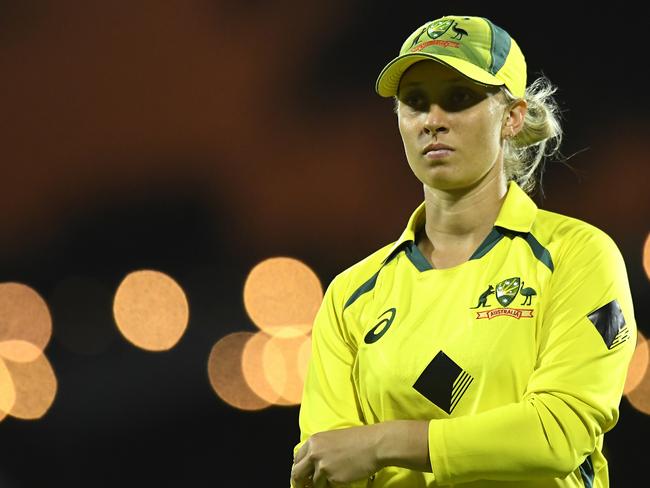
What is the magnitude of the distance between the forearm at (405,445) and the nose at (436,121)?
65 centimetres

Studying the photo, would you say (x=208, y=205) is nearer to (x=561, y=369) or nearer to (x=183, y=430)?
(x=183, y=430)

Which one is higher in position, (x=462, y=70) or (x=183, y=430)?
(x=462, y=70)

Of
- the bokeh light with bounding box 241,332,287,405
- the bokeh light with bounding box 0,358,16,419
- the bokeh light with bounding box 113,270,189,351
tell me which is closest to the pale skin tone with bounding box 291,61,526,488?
the bokeh light with bounding box 0,358,16,419

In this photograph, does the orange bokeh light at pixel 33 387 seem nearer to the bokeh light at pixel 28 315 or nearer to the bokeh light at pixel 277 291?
the bokeh light at pixel 28 315

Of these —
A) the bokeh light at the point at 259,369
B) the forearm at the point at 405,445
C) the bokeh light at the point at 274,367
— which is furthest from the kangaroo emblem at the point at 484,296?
the bokeh light at the point at 259,369

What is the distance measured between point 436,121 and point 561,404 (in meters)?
0.68

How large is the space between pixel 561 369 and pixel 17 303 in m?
8.97

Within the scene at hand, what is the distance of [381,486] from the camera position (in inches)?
96.3

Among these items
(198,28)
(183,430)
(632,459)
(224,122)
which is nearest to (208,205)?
(224,122)

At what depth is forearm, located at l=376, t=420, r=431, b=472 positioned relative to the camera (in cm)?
222

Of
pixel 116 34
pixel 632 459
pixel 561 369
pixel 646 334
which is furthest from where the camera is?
A: pixel 116 34

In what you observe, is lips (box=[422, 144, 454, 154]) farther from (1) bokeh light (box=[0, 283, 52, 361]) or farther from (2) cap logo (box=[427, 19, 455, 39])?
(1) bokeh light (box=[0, 283, 52, 361])

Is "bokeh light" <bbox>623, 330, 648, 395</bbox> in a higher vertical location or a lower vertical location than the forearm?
lower

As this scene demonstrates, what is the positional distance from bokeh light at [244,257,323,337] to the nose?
26.5 ft
